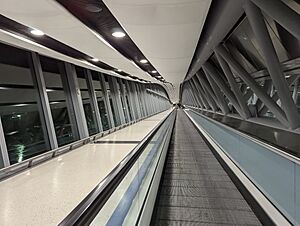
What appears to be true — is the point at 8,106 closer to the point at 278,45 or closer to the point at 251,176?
the point at 251,176

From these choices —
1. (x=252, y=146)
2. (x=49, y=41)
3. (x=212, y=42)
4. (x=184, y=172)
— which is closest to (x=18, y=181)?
(x=49, y=41)

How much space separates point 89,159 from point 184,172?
1961 millimetres

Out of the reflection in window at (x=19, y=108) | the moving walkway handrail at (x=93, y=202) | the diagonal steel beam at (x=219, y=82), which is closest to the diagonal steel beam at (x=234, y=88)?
the diagonal steel beam at (x=219, y=82)

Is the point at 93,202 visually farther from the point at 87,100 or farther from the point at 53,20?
the point at 87,100

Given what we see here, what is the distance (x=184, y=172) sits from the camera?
5473 mm

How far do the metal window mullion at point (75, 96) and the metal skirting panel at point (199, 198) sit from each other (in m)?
2.57

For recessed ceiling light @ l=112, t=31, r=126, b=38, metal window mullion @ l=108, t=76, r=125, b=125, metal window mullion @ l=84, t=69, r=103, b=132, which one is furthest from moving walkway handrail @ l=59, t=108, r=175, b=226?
metal window mullion @ l=108, t=76, r=125, b=125

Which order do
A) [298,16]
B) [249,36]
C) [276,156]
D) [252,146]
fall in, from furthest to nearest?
[249,36], [252,146], [276,156], [298,16]

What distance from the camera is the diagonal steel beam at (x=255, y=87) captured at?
4.17 m

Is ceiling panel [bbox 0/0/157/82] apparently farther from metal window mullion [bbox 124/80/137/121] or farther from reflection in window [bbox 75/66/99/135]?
metal window mullion [bbox 124/80/137/121]

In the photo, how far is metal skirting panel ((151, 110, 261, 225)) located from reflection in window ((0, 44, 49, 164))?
2.60 meters

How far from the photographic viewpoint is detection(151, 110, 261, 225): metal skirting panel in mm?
3246

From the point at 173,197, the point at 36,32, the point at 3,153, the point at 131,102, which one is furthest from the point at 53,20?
the point at 131,102

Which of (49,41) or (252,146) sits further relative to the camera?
(49,41)
